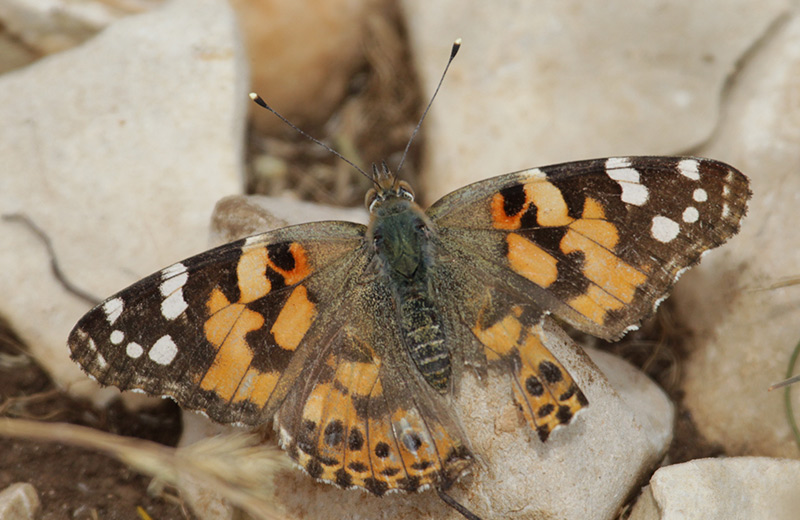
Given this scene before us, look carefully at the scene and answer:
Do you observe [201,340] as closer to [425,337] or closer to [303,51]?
[425,337]

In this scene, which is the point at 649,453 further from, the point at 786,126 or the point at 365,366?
the point at 786,126

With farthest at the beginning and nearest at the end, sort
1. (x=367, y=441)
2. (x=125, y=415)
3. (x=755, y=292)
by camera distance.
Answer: (x=125, y=415)
(x=755, y=292)
(x=367, y=441)

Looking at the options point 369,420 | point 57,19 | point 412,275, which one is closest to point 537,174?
point 412,275

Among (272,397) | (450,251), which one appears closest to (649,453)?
(450,251)

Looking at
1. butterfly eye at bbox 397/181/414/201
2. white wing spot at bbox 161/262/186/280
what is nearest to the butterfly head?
butterfly eye at bbox 397/181/414/201

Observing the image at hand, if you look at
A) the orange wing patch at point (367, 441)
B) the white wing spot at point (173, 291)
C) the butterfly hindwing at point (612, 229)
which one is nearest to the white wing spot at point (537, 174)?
the butterfly hindwing at point (612, 229)

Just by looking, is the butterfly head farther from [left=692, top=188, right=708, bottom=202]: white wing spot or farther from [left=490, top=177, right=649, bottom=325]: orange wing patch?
[left=692, top=188, right=708, bottom=202]: white wing spot
